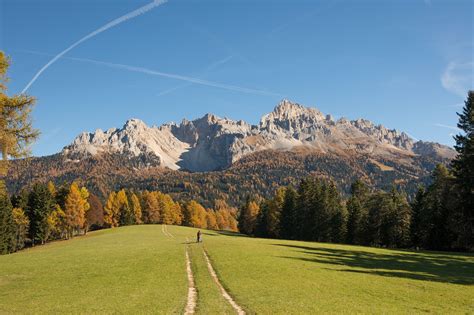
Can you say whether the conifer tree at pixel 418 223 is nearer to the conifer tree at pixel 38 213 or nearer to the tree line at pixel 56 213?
the tree line at pixel 56 213

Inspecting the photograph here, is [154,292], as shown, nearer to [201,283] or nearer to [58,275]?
[201,283]

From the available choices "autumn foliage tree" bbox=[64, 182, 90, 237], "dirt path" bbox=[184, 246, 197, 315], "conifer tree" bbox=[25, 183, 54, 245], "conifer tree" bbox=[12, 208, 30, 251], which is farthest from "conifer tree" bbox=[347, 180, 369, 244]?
"conifer tree" bbox=[12, 208, 30, 251]

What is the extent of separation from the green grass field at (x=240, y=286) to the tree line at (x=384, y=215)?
2154 centimetres

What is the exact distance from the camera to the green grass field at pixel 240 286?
76.9ft

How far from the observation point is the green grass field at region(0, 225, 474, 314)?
2345 cm

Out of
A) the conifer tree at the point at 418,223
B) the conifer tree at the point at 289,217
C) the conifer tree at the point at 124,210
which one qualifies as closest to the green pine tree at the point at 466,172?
the conifer tree at the point at 418,223

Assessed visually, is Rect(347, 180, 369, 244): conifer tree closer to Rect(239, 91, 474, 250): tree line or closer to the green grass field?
Rect(239, 91, 474, 250): tree line

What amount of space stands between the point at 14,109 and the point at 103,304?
1809cm

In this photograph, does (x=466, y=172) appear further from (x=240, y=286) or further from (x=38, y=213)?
(x=38, y=213)

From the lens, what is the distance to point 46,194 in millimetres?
107688

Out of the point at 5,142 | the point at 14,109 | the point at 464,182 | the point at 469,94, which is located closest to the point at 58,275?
the point at 5,142

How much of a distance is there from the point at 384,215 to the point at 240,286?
80025 mm

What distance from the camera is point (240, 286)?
97.2 feet

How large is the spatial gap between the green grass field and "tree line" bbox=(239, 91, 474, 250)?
2154cm
